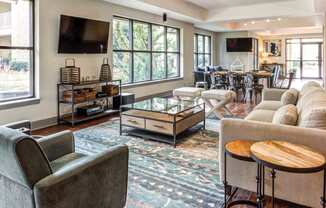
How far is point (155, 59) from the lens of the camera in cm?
905

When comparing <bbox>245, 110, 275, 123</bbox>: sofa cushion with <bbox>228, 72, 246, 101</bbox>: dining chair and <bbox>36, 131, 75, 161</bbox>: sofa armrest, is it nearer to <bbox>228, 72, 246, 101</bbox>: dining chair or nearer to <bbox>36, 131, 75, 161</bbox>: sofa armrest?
<bbox>36, 131, 75, 161</bbox>: sofa armrest

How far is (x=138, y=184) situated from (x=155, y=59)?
653 centimetres

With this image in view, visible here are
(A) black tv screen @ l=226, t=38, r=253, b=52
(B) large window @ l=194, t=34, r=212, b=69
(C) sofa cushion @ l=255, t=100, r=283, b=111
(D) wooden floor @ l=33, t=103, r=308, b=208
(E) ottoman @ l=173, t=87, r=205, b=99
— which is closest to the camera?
(D) wooden floor @ l=33, t=103, r=308, b=208

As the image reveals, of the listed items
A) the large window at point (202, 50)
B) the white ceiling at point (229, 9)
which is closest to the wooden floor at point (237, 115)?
the white ceiling at point (229, 9)

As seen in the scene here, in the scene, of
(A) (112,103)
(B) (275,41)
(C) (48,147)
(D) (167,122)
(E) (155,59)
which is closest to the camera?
(C) (48,147)

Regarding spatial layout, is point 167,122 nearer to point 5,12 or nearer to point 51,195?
point 51,195

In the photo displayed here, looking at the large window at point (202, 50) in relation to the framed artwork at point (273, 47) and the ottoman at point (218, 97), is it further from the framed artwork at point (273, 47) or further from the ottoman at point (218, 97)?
the ottoman at point (218, 97)

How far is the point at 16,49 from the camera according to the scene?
4.92 metres

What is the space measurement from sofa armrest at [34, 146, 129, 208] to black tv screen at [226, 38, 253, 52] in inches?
503

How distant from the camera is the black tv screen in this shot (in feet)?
45.0

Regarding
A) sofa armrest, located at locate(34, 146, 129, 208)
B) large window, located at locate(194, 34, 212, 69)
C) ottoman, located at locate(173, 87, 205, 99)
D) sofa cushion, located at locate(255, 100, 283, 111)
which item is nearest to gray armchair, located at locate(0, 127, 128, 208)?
sofa armrest, located at locate(34, 146, 129, 208)

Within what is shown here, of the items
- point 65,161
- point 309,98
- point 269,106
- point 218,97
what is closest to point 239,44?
point 218,97

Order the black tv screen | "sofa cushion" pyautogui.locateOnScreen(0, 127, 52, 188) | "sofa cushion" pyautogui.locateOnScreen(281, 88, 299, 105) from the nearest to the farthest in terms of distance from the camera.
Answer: "sofa cushion" pyautogui.locateOnScreen(0, 127, 52, 188)
"sofa cushion" pyautogui.locateOnScreen(281, 88, 299, 105)
the black tv screen

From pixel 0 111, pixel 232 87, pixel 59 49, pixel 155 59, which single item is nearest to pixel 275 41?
pixel 232 87
